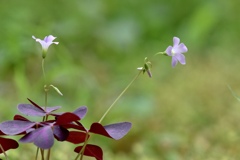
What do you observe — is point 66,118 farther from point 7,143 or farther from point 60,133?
point 7,143

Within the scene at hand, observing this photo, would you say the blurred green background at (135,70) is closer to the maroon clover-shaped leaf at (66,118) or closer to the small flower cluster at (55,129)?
the small flower cluster at (55,129)

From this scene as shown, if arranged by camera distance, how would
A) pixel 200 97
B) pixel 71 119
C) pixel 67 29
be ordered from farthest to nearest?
pixel 67 29 → pixel 200 97 → pixel 71 119

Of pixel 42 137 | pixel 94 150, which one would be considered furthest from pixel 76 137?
pixel 42 137

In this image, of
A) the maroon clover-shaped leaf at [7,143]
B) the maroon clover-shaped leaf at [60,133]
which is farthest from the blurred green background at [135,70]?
the maroon clover-shaped leaf at [60,133]

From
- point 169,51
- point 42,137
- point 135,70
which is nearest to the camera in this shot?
point 42,137

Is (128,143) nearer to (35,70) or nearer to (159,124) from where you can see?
(159,124)

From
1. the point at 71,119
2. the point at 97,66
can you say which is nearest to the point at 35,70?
the point at 97,66
